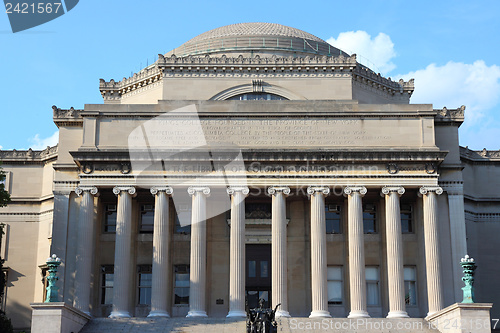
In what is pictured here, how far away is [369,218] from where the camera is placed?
2071 inches

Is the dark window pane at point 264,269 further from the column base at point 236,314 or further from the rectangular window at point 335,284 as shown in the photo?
the column base at point 236,314

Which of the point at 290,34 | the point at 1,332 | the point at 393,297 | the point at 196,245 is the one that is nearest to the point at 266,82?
the point at 290,34

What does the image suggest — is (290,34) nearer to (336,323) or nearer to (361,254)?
(361,254)

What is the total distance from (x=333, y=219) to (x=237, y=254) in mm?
7804

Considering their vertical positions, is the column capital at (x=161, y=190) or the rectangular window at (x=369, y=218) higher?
the column capital at (x=161, y=190)

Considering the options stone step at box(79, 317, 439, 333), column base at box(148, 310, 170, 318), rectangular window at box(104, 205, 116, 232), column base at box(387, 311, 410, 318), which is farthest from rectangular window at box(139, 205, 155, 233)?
column base at box(387, 311, 410, 318)

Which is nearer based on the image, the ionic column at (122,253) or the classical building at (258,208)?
the ionic column at (122,253)

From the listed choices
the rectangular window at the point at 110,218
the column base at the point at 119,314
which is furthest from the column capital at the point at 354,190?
the rectangular window at the point at 110,218

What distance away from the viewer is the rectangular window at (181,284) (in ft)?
168

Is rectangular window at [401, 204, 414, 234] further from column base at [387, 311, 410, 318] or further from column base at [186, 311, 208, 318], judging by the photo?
column base at [186, 311, 208, 318]

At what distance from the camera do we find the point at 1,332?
46.7 m

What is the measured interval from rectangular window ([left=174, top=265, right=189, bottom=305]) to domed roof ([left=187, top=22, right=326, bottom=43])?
21.8 metres

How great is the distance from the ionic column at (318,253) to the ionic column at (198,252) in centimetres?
656

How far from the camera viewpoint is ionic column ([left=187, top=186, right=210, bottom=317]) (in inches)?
1887
